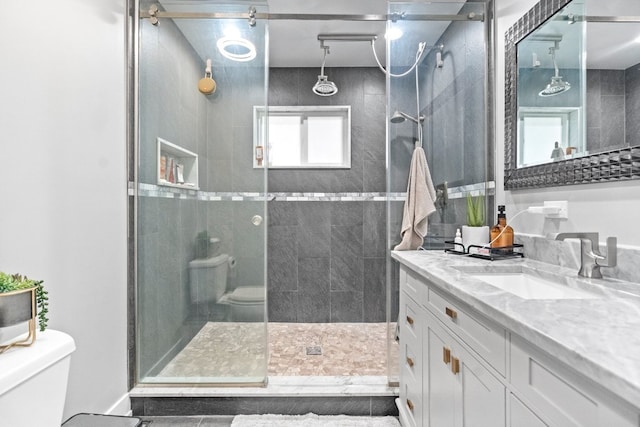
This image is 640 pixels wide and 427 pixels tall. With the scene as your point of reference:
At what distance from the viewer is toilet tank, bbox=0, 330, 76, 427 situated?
0.80 metres

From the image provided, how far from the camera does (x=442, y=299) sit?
1165 millimetres

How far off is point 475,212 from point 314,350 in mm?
1528

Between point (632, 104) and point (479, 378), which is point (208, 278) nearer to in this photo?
point (479, 378)

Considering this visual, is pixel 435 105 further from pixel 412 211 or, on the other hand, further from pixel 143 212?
pixel 143 212

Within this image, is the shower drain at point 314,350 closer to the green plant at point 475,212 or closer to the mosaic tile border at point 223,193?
the mosaic tile border at point 223,193

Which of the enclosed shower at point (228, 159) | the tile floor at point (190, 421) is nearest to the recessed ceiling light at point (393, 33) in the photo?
the enclosed shower at point (228, 159)

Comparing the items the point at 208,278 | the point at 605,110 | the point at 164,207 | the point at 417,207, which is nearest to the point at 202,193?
the point at 164,207

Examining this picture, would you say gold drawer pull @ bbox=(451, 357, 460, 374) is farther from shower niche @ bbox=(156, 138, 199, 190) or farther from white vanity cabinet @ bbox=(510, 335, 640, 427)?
shower niche @ bbox=(156, 138, 199, 190)

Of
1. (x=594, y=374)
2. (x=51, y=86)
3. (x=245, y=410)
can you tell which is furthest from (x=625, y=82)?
(x=245, y=410)

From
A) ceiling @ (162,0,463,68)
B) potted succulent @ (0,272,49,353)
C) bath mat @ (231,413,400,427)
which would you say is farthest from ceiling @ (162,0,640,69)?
bath mat @ (231,413,400,427)

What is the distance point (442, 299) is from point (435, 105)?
138 cm

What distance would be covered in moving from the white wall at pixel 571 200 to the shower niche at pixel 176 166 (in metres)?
1.82

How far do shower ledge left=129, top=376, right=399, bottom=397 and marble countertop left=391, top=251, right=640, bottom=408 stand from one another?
100 cm

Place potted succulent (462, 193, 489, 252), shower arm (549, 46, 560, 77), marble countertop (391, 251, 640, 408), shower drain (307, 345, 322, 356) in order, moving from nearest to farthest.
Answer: marble countertop (391, 251, 640, 408) < shower arm (549, 46, 560, 77) < potted succulent (462, 193, 489, 252) < shower drain (307, 345, 322, 356)
